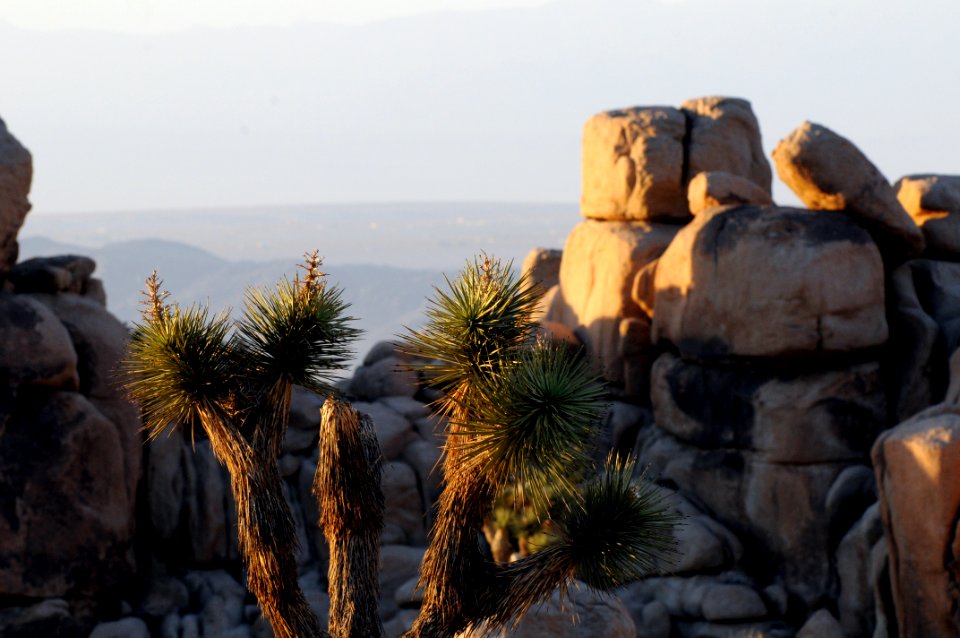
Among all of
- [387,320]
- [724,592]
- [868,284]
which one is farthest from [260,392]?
[387,320]

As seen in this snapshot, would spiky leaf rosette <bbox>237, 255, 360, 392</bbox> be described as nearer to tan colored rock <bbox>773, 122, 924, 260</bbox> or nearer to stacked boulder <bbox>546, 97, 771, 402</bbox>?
stacked boulder <bbox>546, 97, 771, 402</bbox>

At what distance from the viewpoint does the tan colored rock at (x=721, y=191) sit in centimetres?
1703

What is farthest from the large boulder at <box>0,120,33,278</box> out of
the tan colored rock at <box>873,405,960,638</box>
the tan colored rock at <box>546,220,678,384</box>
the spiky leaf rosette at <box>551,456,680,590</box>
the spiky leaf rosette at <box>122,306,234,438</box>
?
the tan colored rock at <box>873,405,960,638</box>

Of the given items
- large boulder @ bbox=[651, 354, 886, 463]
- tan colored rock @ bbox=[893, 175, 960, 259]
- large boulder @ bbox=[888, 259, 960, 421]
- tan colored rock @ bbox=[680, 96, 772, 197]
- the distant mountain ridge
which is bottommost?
the distant mountain ridge

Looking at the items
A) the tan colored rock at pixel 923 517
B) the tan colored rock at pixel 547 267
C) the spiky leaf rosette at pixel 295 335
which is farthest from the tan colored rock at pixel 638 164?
the spiky leaf rosette at pixel 295 335

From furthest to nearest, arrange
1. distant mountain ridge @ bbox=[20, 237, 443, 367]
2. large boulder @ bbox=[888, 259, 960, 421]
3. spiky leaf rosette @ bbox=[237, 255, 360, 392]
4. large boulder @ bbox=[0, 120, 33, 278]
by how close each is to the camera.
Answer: distant mountain ridge @ bbox=[20, 237, 443, 367], large boulder @ bbox=[0, 120, 33, 278], large boulder @ bbox=[888, 259, 960, 421], spiky leaf rosette @ bbox=[237, 255, 360, 392]

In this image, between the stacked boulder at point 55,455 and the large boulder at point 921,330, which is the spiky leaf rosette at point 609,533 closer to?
the large boulder at point 921,330

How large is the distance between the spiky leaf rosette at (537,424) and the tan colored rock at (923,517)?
510 cm

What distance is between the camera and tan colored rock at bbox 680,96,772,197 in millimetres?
18391

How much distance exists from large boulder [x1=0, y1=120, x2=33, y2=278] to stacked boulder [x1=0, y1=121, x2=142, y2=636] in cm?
1

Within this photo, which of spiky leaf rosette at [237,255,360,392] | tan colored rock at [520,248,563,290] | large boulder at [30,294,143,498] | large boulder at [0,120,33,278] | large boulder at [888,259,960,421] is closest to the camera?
spiky leaf rosette at [237,255,360,392]

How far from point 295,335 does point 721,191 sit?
8.31 meters

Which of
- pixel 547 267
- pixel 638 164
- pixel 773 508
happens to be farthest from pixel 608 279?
pixel 773 508

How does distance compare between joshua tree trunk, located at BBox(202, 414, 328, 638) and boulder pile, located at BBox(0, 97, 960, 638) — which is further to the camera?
boulder pile, located at BBox(0, 97, 960, 638)
